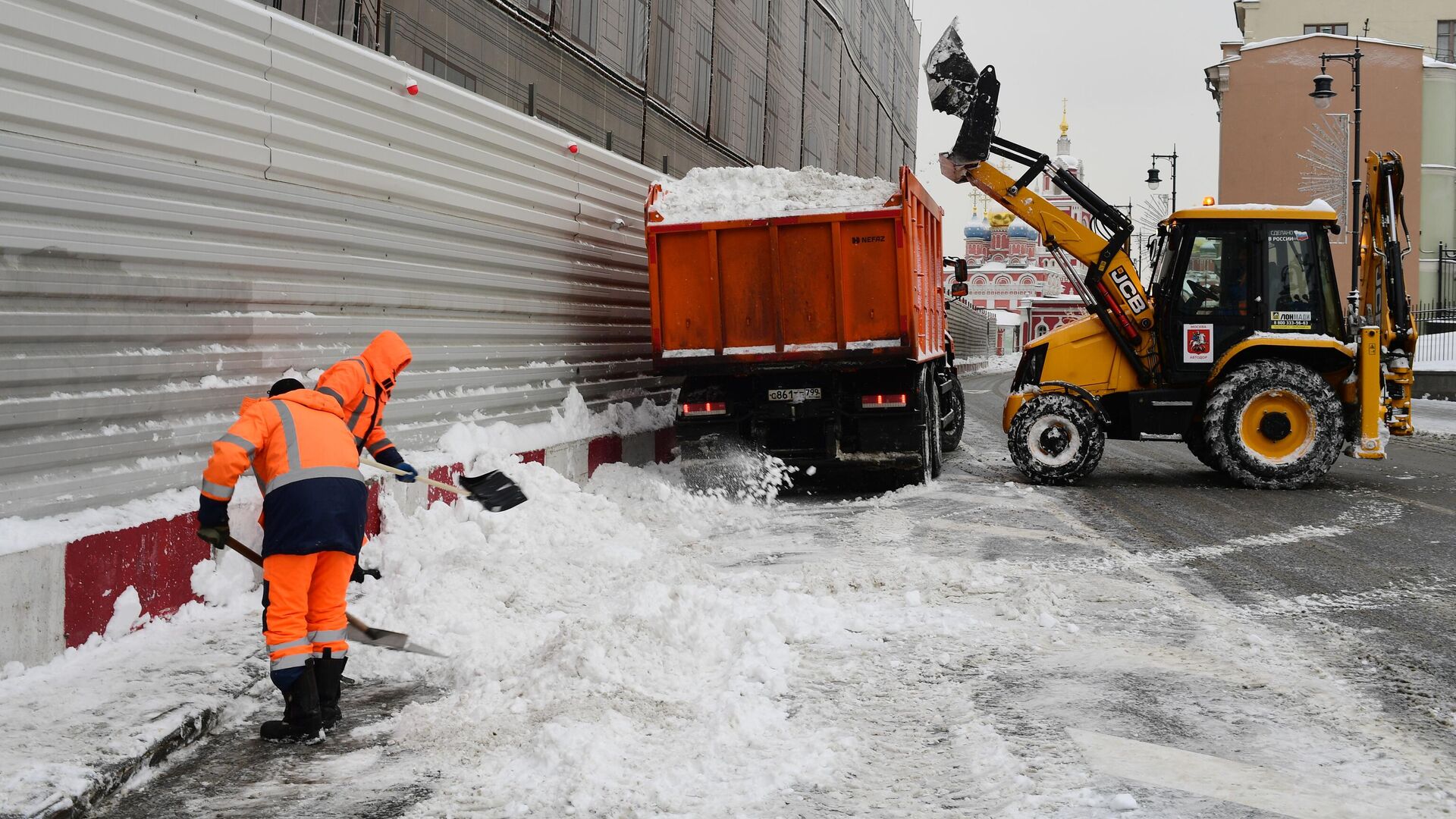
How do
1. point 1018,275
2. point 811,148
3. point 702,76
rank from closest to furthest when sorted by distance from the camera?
point 702,76 → point 811,148 → point 1018,275

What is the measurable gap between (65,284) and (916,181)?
24.4 ft

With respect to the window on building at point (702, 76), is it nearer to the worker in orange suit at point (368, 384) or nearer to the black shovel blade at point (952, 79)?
the black shovel blade at point (952, 79)

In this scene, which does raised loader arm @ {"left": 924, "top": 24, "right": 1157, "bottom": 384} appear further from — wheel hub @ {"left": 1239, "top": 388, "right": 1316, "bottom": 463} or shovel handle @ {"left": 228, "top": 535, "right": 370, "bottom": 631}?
shovel handle @ {"left": 228, "top": 535, "right": 370, "bottom": 631}

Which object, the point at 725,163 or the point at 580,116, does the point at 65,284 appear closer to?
the point at 580,116

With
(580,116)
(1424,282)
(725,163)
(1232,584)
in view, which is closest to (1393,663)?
(1232,584)

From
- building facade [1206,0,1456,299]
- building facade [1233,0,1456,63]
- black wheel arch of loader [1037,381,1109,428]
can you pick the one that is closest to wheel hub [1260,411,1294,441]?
black wheel arch of loader [1037,381,1109,428]

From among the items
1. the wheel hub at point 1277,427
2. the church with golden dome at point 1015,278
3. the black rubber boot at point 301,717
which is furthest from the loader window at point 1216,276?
the church with golden dome at point 1015,278

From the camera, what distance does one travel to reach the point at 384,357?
499 cm

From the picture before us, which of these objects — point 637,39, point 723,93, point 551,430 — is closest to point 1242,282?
point 551,430

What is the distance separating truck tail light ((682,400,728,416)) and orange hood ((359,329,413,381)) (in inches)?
226

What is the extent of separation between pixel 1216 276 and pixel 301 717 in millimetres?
9626

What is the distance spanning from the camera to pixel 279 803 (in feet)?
12.4

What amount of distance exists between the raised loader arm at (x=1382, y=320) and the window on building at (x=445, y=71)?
806cm

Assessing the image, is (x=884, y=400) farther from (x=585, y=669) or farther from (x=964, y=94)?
(x=585, y=669)
